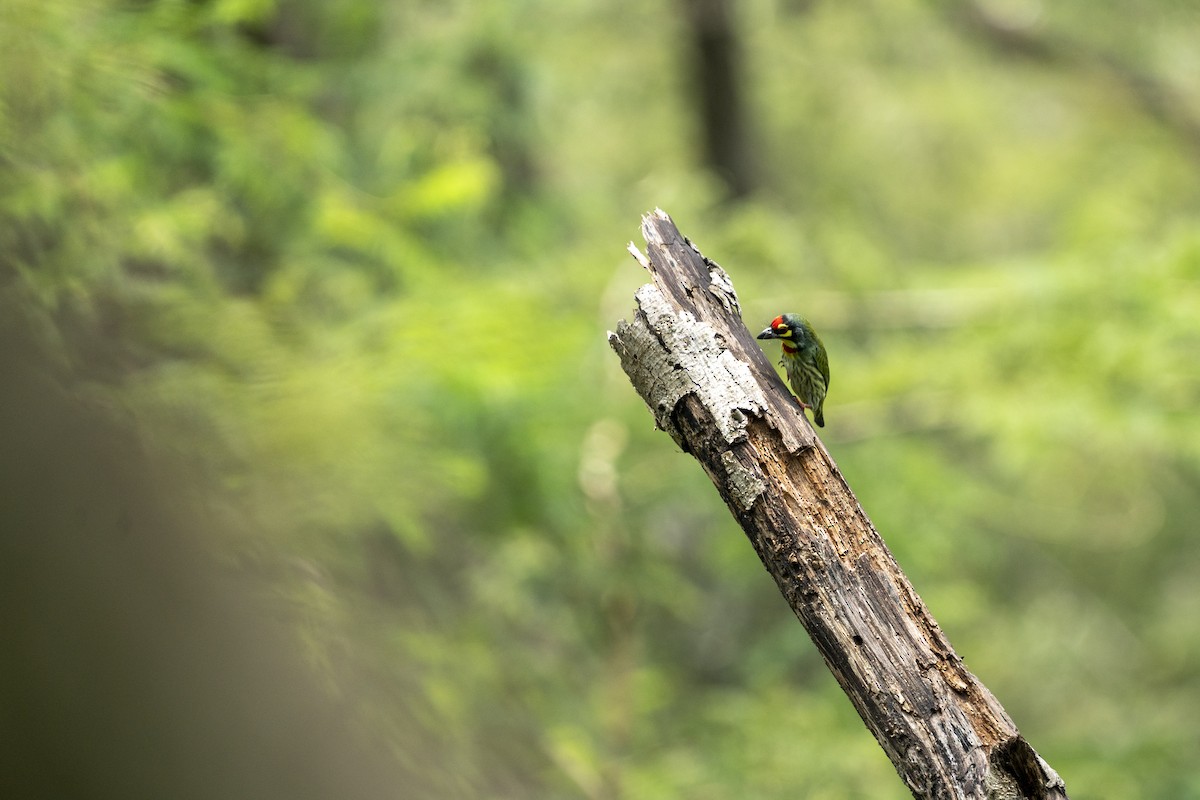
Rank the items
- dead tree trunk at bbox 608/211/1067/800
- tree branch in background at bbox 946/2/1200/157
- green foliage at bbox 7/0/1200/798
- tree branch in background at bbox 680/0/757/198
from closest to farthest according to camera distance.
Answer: dead tree trunk at bbox 608/211/1067/800, green foliage at bbox 7/0/1200/798, tree branch in background at bbox 680/0/757/198, tree branch in background at bbox 946/2/1200/157

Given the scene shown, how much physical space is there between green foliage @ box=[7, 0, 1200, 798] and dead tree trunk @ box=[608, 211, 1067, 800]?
2.46 feet

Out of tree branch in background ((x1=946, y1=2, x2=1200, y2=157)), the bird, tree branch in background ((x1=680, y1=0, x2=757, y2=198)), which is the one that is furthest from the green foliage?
the bird

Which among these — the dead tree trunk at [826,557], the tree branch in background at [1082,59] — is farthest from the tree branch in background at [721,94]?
the dead tree trunk at [826,557]

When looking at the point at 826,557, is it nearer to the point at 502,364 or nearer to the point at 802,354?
the point at 802,354

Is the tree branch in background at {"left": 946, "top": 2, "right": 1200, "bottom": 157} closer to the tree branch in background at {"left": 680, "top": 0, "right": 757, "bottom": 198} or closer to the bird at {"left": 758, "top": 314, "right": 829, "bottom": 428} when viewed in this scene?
the tree branch in background at {"left": 680, "top": 0, "right": 757, "bottom": 198}

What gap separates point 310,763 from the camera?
48.5 inches

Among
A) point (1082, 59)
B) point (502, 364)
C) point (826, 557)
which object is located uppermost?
point (1082, 59)

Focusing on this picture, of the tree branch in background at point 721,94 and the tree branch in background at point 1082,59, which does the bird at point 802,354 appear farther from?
the tree branch in background at point 1082,59

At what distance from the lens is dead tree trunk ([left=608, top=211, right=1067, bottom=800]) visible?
199 cm

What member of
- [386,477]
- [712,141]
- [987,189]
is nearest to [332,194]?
[386,477]

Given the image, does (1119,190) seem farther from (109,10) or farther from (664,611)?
(109,10)

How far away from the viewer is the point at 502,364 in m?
5.74

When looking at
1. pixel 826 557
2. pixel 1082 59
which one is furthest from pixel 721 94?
pixel 826 557

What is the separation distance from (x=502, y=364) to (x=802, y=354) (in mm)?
2978
